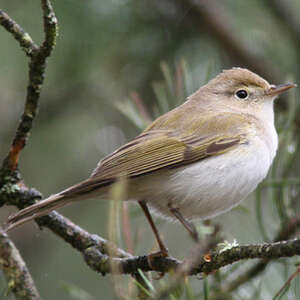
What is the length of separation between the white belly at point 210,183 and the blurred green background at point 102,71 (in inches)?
28.0

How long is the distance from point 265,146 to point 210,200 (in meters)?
0.51

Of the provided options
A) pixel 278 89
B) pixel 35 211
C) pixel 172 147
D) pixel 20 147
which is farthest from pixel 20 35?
pixel 278 89

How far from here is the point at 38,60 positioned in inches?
87.8

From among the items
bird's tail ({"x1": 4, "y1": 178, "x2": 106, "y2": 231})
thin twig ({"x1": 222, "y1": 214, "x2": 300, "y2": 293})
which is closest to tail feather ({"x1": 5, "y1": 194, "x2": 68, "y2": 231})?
bird's tail ({"x1": 4, "y1": 178, "x2": 106, "y2": 231})

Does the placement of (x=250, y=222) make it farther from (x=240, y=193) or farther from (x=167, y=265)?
(x=167, y=265)

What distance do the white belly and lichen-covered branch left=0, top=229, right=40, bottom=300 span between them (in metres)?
0.86

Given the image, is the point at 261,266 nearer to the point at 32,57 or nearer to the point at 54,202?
the point at 54,202

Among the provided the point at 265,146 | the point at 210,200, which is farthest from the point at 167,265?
the point at 265,146

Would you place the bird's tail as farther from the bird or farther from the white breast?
the white breast

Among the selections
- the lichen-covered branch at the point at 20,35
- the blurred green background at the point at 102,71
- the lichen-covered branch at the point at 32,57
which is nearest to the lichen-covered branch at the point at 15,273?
the lichen-covered branch at the point at 32,57

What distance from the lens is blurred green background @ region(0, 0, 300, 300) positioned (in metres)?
3.88

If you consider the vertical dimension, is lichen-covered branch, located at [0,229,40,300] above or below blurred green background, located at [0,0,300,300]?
below

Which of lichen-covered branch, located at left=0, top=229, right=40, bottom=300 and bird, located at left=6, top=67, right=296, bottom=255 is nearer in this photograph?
lichen-covered branch, located at left=0, top=229, right=40, bottom=300

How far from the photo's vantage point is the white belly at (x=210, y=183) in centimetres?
286
